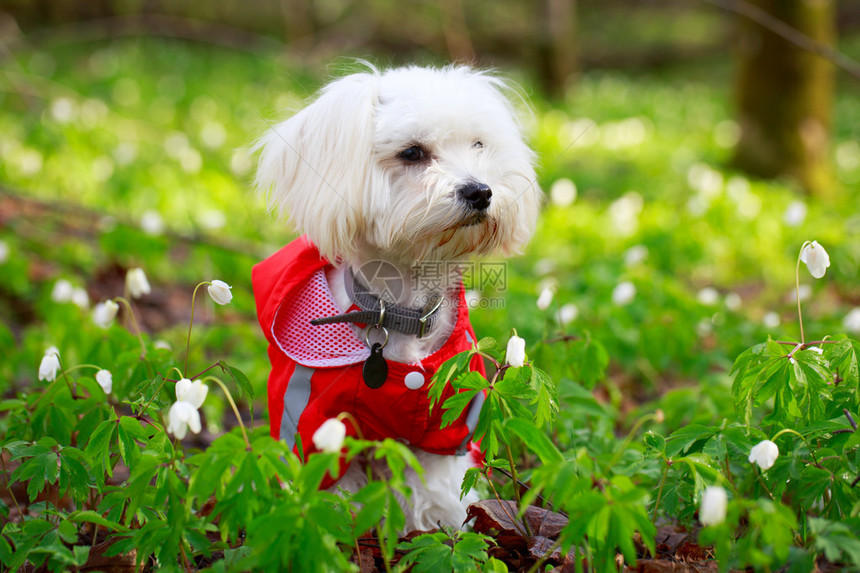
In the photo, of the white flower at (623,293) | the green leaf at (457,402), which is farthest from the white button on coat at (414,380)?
the white flower at (623,293)

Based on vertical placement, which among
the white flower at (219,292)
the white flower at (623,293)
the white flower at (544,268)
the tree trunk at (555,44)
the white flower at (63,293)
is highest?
the white flower at (219,292)

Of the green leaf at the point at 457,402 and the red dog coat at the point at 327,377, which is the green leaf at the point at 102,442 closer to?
the red dog coat at the point at 327,377

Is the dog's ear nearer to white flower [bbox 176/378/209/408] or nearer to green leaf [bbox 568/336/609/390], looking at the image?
white flower [bbox 176/378/209/408]

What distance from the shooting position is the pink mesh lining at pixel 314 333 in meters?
2.27

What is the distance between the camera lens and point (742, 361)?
2031 mm

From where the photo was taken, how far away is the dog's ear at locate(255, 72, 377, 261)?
90.3 inches

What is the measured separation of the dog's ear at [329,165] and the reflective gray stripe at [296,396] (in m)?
0.41

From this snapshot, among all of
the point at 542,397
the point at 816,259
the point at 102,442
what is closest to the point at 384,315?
the point at 542,397

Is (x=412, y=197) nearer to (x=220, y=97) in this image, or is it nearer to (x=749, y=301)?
(x=749, y=301)

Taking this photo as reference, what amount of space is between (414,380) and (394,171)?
0.73m

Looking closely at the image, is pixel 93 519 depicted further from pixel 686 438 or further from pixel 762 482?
pixel 762 482

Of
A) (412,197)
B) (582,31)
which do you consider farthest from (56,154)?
(582,31)

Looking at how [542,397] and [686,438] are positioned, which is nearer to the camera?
[542,397]

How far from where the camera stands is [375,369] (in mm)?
2234
